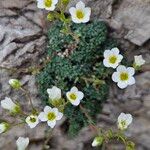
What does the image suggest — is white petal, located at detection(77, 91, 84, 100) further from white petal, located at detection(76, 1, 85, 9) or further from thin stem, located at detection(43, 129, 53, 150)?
white petal, located at detection(76, 1, 85, 9)

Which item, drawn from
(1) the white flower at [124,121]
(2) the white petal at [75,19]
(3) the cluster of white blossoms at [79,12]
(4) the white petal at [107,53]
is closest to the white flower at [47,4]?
(3) the cluster of white blossoms at [79,12]

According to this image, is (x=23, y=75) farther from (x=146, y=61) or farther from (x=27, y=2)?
(x=146, y=61)

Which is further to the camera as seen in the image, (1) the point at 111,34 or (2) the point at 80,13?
(1) the point at 111,34

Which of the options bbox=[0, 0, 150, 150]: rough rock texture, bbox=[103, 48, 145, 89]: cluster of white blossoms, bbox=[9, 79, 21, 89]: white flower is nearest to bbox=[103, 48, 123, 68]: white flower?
bbox=[103, 48, 145, 89]: cluster of white blossoms

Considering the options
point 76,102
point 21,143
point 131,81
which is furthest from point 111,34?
point 21,143

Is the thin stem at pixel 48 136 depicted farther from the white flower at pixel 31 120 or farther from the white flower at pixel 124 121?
the white flower at pixel 124 121

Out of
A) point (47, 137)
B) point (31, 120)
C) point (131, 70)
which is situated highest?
point (131, 70)

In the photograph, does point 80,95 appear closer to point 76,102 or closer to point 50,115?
point 76,102
